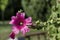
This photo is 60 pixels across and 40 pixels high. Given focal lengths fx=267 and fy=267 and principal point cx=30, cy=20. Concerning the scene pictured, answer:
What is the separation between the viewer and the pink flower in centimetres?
171

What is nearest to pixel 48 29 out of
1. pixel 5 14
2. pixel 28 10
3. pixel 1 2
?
pixel 28 10

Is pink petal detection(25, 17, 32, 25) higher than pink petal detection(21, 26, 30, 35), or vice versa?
pink petal detection(25, 17, 32, 25)

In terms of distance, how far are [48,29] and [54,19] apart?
0.29 ft

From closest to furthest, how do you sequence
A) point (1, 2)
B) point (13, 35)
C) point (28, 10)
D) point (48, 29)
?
point (13, 35) < point (48, 29) < point (28, 10) < point (1, 2)

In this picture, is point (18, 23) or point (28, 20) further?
point (18, 23)

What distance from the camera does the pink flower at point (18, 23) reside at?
1.71 m

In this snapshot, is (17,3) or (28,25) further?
(17,3)

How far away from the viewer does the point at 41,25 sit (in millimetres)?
1820

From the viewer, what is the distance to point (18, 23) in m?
1.82

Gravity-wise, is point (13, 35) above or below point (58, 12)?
below

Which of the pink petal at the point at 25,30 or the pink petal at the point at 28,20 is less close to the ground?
the pink petal at the point at 28,20

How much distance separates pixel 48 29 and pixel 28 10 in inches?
289

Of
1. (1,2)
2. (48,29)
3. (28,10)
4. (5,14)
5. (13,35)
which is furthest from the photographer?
(5,14)

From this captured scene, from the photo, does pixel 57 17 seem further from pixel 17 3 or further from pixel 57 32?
pixel 17 3
